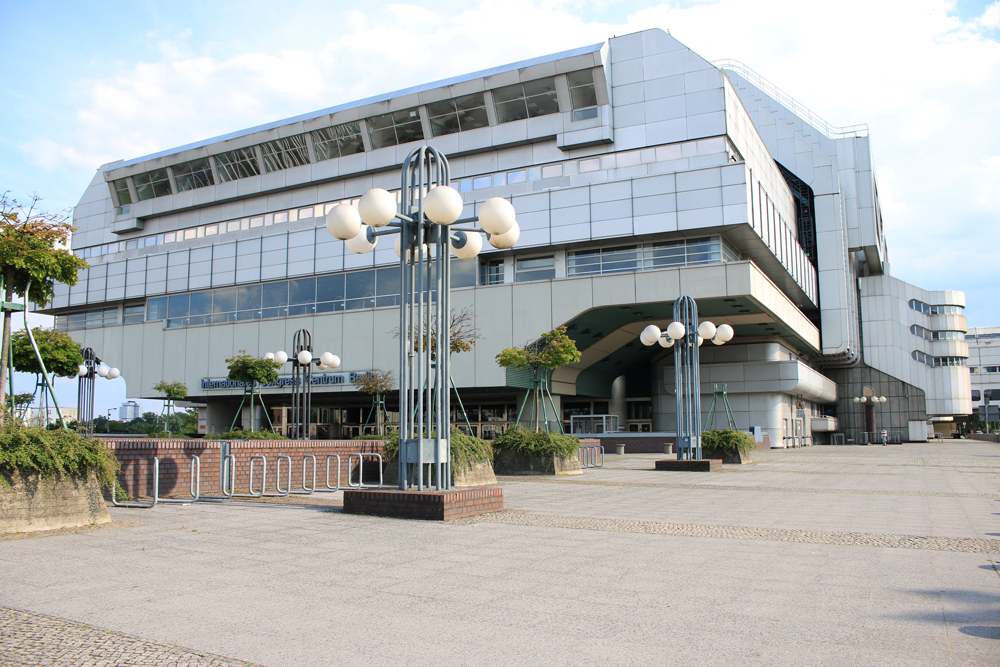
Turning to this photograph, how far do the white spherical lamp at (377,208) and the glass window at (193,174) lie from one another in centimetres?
4754

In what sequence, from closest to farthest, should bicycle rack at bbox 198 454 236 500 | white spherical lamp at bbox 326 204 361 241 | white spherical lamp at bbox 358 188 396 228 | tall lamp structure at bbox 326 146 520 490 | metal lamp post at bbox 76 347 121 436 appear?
1. white spherical lamp at bbox 358 188 396 228
2. tall lamp structure at bbox 326 146 520 490
3. white spherical lamp at bbox 326 204 361 241
4. bicycle rack at bbox 198 454 236 500
5. metal lamp post at bbox 76 347 121 436

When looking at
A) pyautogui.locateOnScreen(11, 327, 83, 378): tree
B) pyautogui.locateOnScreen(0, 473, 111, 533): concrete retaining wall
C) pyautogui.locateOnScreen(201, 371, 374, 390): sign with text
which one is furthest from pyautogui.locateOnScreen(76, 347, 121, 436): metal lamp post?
pyautogui.locateOnScreen(0, 473, 111, 533): concrete retaining wall

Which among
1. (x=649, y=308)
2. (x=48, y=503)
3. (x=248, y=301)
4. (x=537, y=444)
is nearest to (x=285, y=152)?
(x=248, y=301)

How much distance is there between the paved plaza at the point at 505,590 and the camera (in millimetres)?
4012

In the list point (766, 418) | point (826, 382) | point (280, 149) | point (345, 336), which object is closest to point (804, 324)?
point (766, 418)

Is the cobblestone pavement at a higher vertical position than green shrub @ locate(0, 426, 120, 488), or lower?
lower

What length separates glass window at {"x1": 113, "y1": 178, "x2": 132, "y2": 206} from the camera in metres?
56.0

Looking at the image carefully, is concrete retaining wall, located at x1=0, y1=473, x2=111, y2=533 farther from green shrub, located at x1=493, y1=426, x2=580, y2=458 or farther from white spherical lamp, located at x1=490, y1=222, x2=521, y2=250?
green shrub, located at x1=493, y1=426, x2=580, y2=458

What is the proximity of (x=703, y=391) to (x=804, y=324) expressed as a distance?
9.08 metres

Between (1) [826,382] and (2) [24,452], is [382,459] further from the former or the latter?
(1) [826,382]

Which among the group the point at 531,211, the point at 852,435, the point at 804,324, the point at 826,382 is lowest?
the point at 852,435

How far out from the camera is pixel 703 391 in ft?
154

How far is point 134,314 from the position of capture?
5197cm

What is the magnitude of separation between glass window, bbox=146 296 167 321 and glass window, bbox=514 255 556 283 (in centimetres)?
2570
